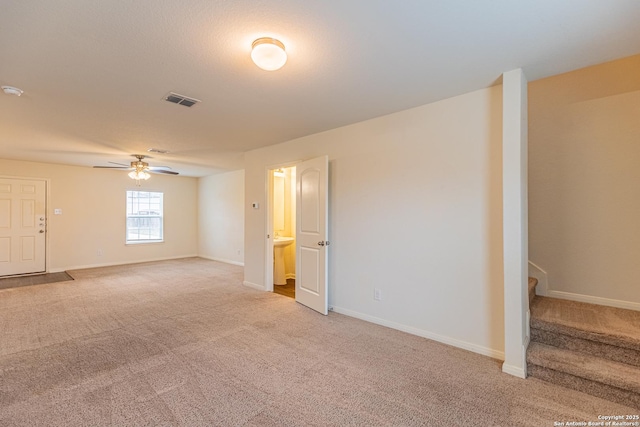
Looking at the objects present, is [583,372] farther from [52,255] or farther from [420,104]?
[52,255]

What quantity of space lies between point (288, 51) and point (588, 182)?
3.24 metres

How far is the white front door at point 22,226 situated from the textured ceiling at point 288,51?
3736mm

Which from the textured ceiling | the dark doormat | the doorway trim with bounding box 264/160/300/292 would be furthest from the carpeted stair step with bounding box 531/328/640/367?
the dark doormat

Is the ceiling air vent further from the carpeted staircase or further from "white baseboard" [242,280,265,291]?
the carpeted staircase

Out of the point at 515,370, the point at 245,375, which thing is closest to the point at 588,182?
the point at 515,370

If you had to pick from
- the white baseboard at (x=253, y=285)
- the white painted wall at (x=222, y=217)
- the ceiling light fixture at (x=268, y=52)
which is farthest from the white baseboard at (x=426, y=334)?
the white painted wall at (x=222, y=217)

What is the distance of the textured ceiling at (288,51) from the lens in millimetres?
1652

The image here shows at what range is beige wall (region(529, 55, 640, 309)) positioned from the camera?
279 centimetres

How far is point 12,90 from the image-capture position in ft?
8.51

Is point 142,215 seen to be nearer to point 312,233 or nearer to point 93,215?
point 93,215

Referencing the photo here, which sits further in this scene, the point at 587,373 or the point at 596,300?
the point at 596,300

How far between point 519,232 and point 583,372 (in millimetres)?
1089

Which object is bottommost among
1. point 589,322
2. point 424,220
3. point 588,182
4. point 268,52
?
point 589,322

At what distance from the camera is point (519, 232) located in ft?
7.57
